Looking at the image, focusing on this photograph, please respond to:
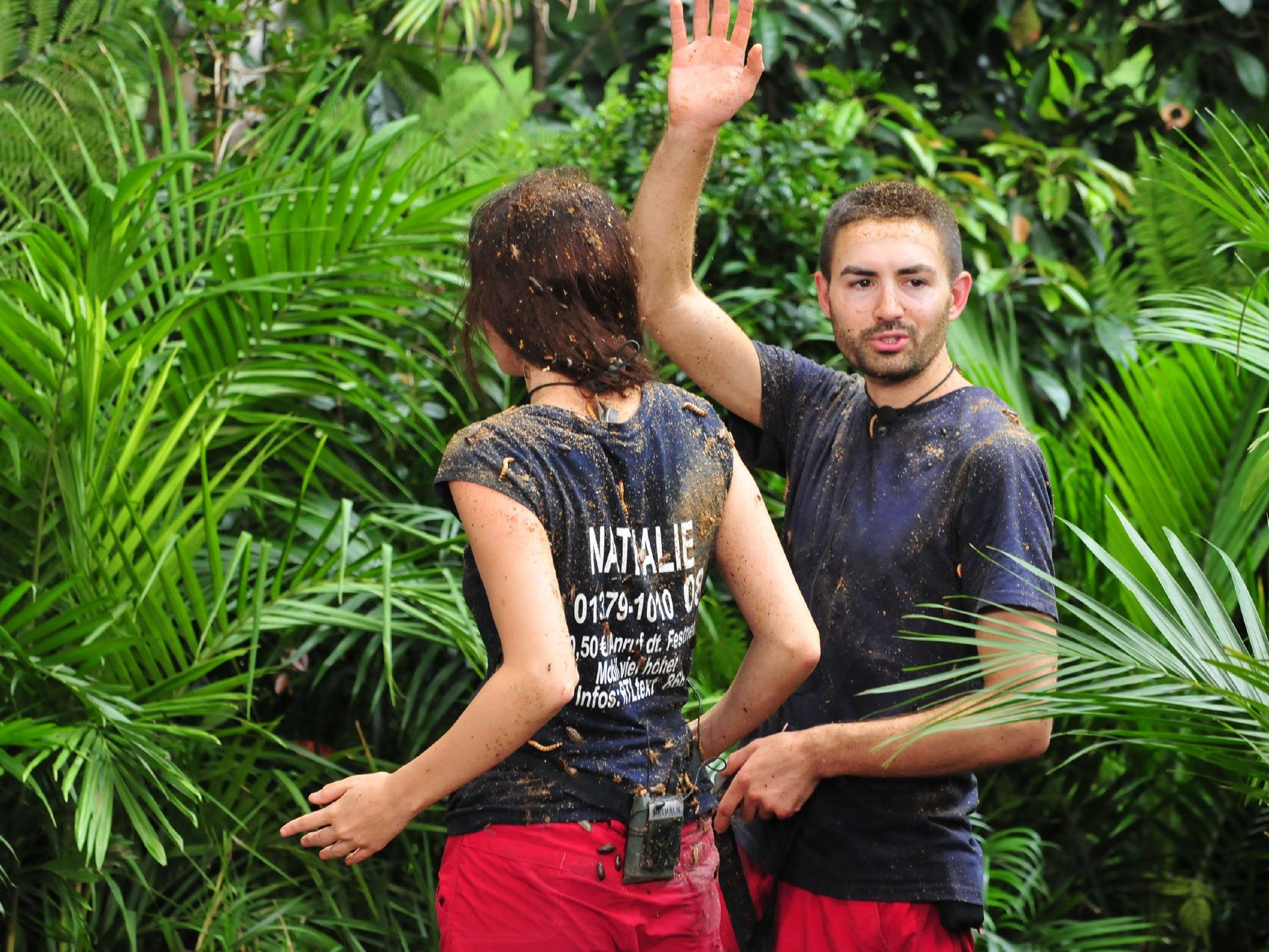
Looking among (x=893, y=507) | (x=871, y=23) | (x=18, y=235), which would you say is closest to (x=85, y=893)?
(x=18, y=235)

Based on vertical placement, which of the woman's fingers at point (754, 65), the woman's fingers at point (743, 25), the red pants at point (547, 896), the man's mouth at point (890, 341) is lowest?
the red pants at point (547, 896)

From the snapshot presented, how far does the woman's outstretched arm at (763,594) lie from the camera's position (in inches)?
65.7

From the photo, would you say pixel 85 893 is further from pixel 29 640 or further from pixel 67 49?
pixel 67 49

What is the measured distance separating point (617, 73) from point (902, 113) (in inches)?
40.2

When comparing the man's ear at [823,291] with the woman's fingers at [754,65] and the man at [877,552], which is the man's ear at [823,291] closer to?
the man at [877,552]

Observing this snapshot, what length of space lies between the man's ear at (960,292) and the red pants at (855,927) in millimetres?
810

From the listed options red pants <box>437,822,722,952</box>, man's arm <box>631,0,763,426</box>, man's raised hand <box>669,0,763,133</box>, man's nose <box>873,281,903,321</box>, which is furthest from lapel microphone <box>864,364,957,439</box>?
red pants <box>437,822,722,952</box>

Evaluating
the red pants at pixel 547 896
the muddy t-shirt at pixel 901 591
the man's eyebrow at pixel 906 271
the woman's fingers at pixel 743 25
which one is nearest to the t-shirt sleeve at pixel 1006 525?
the muddy t-shirt at pixel 901 591

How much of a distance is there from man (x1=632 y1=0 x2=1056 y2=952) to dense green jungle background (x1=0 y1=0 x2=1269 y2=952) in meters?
0.17

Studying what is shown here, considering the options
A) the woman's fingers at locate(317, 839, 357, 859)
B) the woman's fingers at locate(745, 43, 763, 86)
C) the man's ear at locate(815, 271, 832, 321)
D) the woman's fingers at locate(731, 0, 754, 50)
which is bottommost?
the woman's fingers at locate(317, 839, 357, 859)

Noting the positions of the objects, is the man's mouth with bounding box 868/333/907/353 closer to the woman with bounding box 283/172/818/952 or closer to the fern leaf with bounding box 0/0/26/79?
the woman with bounding box 283/172/818/952

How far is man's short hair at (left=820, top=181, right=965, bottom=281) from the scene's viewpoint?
197cm

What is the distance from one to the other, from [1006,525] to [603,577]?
54cm

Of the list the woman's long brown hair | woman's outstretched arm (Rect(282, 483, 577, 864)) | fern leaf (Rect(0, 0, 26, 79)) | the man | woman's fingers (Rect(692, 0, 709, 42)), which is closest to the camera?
woman's outstretched arm (Rect(282, 483, 577, 864))
